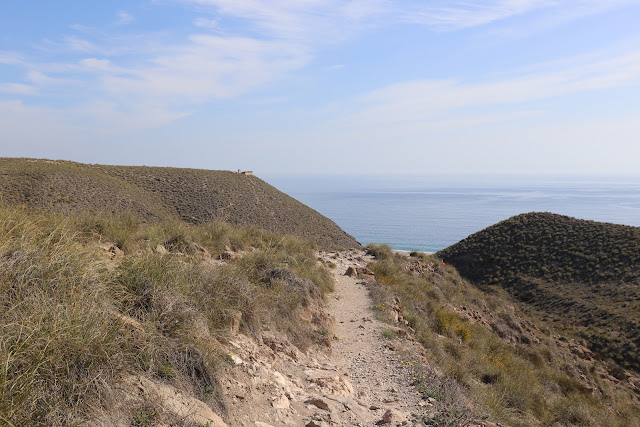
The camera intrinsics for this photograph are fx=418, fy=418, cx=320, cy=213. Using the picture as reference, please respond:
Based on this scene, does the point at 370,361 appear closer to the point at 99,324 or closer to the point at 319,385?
the point at 319,385

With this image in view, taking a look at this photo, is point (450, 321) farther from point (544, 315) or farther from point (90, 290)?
point (544, 315)

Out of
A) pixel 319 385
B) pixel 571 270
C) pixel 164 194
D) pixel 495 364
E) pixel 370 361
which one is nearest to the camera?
pixel 319 385

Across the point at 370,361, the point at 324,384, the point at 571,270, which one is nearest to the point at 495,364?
the point at 370,361

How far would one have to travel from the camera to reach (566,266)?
33.3m

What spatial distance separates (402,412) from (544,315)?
2443 cm

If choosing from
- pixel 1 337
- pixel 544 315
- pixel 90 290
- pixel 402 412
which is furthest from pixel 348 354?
pixel 544 315

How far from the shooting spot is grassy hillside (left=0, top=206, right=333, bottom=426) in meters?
3.02

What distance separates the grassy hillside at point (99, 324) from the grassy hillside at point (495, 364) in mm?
3037

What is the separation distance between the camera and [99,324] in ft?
11.8

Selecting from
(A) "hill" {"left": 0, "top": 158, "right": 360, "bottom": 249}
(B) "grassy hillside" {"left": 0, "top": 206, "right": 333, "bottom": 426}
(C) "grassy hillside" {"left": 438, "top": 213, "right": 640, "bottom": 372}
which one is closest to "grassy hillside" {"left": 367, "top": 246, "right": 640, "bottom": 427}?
(C) "grassy hillside" {"left": 438, "top": 213, "right": 640, "bottom": 372}

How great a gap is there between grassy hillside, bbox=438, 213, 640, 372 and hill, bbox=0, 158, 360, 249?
14605mm

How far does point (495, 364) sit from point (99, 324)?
10.1m

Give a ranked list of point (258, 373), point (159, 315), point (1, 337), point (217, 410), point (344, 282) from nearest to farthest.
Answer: point (1, 337), point (217, 410), point (159, 315), point (258, 373), point (344, 282)

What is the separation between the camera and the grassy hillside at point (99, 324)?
3.02 metres
